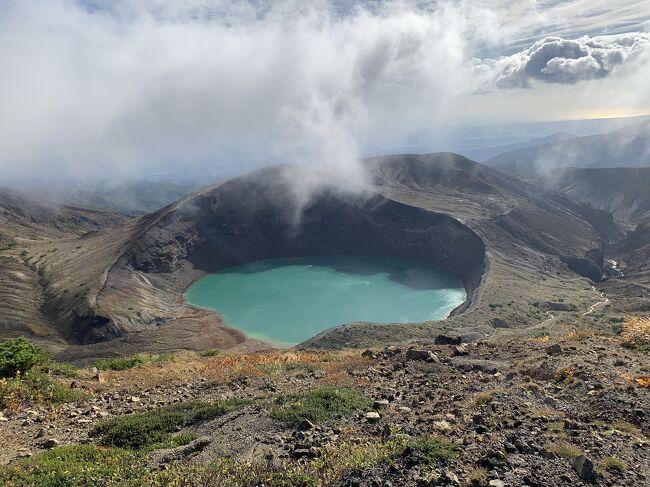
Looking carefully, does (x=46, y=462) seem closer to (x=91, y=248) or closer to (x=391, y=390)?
(x=391, y=390)

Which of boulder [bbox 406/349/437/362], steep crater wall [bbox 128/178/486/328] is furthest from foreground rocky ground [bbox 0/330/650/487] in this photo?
steep crater wall [bbox 128/178/486/328]

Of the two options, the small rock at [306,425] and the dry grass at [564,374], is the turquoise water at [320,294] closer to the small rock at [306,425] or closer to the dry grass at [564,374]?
the dry grass at [564,374]

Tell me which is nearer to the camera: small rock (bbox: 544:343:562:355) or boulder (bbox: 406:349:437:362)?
small rock (bbox: 544:343:562:355)

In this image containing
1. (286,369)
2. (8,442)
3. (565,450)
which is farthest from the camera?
(286,369)

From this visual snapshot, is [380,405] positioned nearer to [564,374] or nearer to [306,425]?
[306,425]

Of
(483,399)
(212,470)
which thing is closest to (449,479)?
(212,470)

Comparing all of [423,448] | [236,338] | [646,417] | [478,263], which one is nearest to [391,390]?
[423,448]

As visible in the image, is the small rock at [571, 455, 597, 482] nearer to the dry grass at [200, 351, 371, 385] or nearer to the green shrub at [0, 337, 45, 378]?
the dry grass at [200, 351, 371, 385]
